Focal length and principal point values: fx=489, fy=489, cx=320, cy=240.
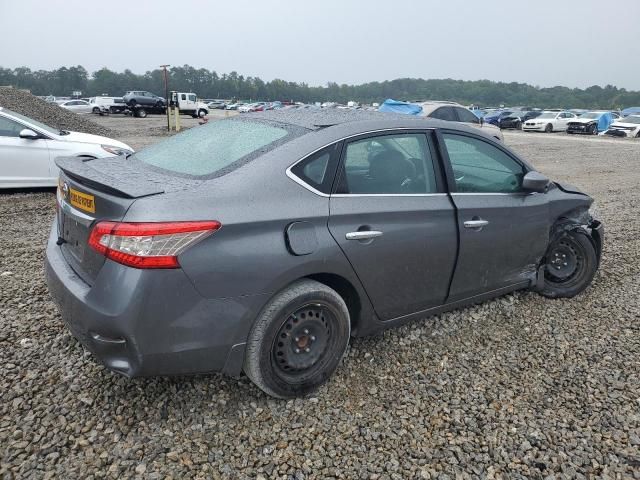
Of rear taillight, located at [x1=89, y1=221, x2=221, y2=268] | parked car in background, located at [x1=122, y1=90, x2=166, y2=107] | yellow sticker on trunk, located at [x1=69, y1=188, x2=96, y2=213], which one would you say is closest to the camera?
rear taillight, located at [x1=89, y1=221, x2=221, y2=268]

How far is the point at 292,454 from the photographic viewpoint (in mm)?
2326

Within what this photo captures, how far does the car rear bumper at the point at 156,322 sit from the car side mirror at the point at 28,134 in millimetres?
5909

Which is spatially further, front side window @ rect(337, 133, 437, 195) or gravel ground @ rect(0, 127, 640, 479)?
front side window @ rect(337, 133, 437, 195)

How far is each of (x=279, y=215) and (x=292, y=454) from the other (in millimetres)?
1146

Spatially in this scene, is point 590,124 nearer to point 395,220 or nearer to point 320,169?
point 395,220

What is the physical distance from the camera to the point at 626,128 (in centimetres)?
2639

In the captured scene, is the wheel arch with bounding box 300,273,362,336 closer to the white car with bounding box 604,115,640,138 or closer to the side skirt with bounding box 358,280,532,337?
the side skirt with bounding box 358,280,532,337

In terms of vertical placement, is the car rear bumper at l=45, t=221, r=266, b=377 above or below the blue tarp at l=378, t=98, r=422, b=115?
below

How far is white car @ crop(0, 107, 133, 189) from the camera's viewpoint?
7164mm

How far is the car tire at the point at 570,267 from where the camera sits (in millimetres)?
4082

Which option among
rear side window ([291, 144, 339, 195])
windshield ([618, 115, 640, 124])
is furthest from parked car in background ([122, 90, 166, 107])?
rear side window ([291, 144, 339, 195])

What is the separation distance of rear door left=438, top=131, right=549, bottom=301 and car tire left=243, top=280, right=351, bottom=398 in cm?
96

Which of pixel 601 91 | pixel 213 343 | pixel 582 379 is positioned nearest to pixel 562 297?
pixel 582 379

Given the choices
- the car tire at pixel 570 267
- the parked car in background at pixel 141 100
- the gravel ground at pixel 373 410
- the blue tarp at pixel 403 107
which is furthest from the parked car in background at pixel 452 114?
the parked car in background at pixel 141 100
